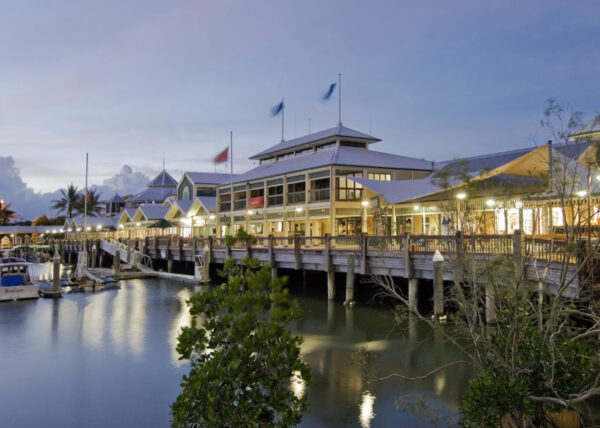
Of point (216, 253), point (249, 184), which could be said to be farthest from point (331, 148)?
point (216, 253)

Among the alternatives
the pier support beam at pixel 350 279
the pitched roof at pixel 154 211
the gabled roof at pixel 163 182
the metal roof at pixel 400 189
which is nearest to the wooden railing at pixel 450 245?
the pier support beam at pixel 350 279

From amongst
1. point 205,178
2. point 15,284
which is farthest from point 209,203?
point 15,284

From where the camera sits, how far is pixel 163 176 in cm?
9169

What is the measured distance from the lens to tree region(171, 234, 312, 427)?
7.24 metres

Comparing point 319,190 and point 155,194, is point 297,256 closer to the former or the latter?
point 319,190

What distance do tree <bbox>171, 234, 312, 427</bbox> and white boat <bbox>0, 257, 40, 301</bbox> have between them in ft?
99.3

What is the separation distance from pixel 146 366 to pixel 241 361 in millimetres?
12493

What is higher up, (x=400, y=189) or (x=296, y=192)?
(x=296, y=192)

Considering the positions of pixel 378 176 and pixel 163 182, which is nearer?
pixel 378 176

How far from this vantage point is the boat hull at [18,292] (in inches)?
1291

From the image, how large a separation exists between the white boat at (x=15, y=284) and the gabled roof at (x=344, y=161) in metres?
21.5

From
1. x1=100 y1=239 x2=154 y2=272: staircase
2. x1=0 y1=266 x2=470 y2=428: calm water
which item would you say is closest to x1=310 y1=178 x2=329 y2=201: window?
x1=0 y1=266 x2=470 y2=428: calm water

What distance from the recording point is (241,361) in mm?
7441

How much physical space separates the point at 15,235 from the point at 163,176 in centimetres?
3797
